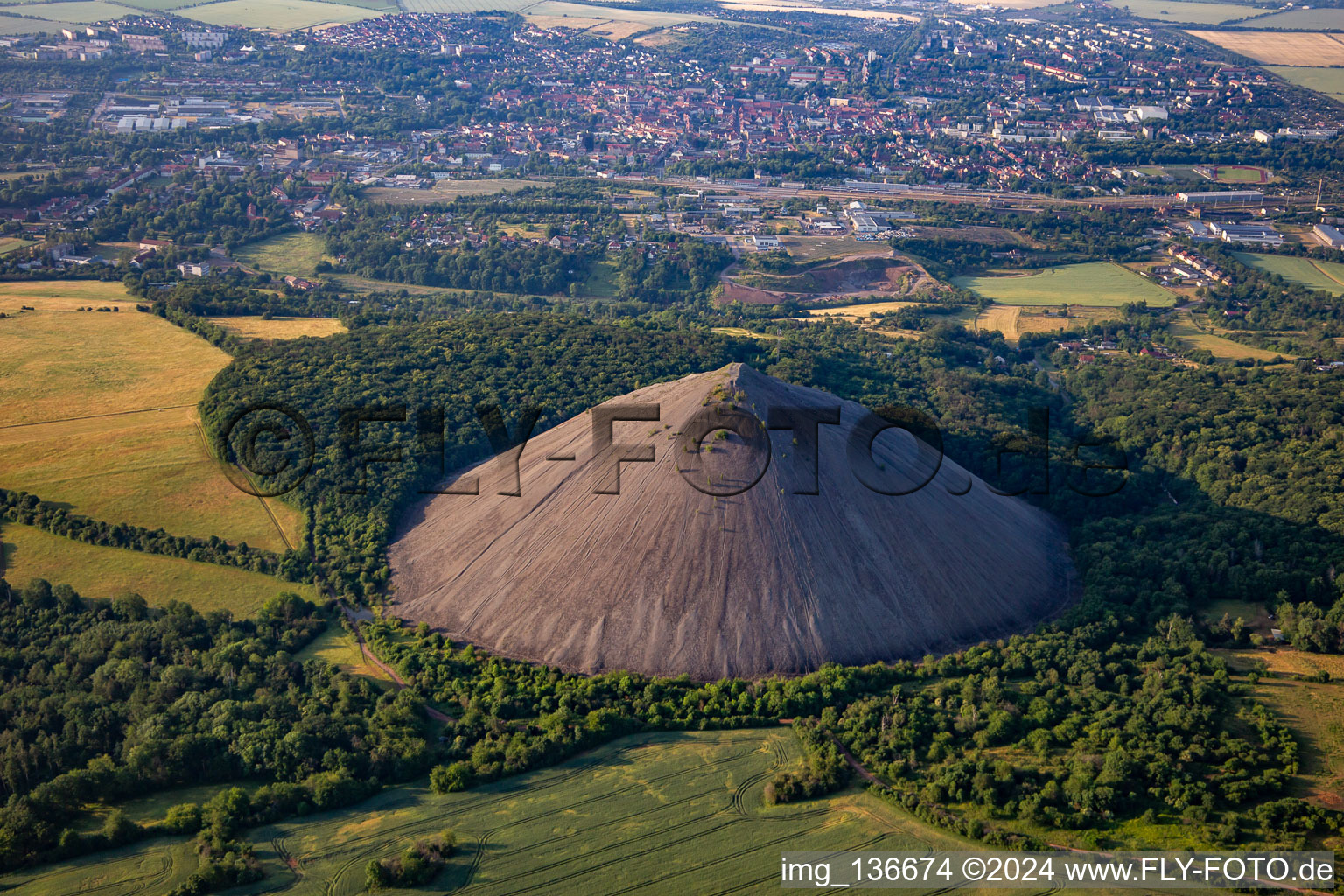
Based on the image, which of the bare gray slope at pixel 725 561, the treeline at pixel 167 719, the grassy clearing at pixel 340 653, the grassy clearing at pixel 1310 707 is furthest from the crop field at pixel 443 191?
the grassy clearing at pixel 1310 707

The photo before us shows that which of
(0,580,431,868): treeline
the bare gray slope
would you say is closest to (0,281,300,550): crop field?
(0,580,431,868): treeline

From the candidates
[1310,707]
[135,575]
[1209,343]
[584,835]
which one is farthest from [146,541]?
[1209,343]

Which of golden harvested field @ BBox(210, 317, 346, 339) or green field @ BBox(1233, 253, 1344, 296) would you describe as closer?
golden harvested field @ BBox(210, 317, 346, 339)

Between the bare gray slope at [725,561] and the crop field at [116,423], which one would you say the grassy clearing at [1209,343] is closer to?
the bare gray slope at [725,561]

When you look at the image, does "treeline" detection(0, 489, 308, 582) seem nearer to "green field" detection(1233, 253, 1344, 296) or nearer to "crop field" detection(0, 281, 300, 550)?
"crop field" detection(0, 281, 300, 550)

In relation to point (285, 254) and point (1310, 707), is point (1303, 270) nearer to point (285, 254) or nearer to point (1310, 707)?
point (1310, 707)
